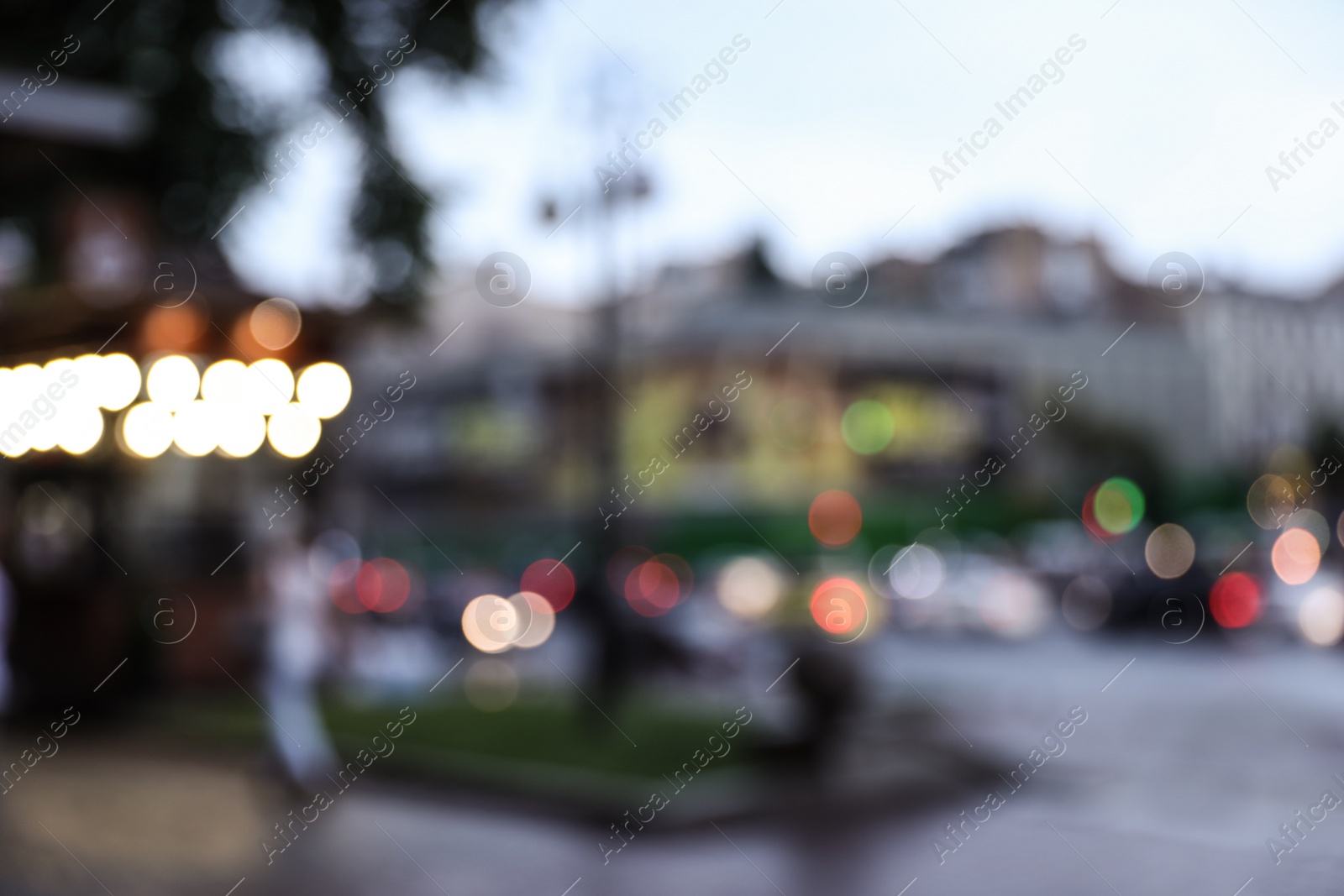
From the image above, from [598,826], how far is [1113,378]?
35546mm

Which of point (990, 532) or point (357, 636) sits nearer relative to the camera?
point (357, 636)

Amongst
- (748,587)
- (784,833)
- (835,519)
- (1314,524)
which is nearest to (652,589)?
(748,587)

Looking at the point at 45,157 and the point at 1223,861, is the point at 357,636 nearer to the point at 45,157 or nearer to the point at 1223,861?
the point at 45,157

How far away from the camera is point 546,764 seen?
27.2 feet

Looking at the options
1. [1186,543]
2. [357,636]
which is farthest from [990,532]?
[357,636]

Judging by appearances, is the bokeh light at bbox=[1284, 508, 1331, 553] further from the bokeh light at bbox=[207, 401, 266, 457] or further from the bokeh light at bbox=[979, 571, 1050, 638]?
the bokeh light at bbox=[207, 401, 266, 457]

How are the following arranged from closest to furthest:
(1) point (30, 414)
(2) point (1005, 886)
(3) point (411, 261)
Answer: (2) point (1005, 886)
(1) point (30, 414)
(3) point (411, 261)

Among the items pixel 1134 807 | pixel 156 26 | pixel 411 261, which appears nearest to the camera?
pixel 1134 807

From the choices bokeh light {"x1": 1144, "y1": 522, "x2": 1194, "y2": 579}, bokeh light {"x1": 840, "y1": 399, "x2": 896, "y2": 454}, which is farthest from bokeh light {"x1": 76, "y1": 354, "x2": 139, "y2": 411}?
bokeh light {"x1": 840, "y1": 399, "x2": 896, "y2": 454}

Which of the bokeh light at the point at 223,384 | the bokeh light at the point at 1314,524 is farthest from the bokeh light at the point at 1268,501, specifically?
the bokeh light at the point at 223,384

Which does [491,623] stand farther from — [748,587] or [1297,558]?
[1297,558]

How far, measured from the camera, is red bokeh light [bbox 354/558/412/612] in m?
22.5

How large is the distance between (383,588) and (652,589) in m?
6.53

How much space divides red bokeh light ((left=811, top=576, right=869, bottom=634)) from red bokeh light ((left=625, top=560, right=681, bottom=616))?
2313 millimetres
